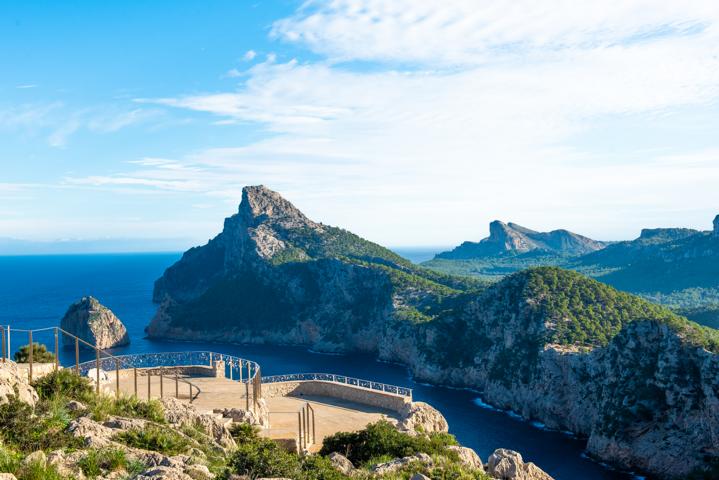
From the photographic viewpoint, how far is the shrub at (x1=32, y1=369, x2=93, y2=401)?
59.6ft

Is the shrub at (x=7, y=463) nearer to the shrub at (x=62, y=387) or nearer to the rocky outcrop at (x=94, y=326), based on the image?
the shrub at (x=62, y=387)

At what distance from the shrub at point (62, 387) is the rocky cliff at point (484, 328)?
45171 millimetres

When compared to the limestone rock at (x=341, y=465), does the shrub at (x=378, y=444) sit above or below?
below

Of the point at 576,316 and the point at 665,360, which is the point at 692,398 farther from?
the point at 576,316

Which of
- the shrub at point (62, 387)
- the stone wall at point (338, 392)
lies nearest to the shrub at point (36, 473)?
the shrub at point (62, 387)

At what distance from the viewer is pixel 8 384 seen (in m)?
15.5

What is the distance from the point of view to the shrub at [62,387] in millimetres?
18172

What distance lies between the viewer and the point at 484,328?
263 ft

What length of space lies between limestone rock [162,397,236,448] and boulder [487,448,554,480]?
9.31 metres

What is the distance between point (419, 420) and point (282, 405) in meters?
8.30

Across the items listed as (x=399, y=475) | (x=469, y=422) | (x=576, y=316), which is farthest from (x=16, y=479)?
(x=576, y=316)

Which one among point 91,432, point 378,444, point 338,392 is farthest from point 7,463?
point 338,392

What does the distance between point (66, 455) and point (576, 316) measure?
6831 cm

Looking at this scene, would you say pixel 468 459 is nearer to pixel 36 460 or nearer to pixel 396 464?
pixel 396 464
